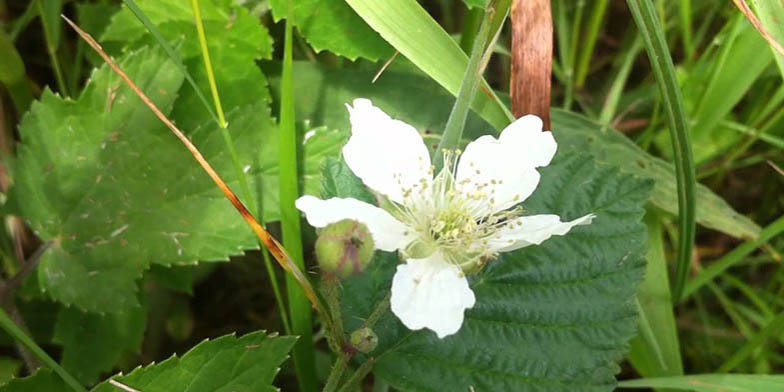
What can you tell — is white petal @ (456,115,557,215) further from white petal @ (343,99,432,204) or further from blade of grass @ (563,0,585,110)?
blade of grass @ (563,0,585,110)

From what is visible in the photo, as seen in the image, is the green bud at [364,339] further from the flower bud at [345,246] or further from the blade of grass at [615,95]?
the blade of grass at [615,95]

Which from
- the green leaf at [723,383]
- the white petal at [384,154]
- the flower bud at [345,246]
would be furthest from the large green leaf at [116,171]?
the green leaf at [723,383]

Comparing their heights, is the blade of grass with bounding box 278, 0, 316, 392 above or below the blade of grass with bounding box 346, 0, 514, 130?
below

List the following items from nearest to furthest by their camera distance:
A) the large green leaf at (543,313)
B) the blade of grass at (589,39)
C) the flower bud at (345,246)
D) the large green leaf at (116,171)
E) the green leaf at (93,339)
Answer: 1. the flower bud at (345,246)
2. the large green leaf at (543,313)
3. the large green leaf at (116,171)
4. the green leaf at (93,339)
5. the blade of grass at (589,39)

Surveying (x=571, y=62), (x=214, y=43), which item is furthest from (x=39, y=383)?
(x=571, y=62)

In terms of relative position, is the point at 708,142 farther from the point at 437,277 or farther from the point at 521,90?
the point at 437,277

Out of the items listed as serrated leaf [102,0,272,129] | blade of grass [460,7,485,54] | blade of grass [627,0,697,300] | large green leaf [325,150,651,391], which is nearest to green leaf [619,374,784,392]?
large green leaf [325,150,651,391]
